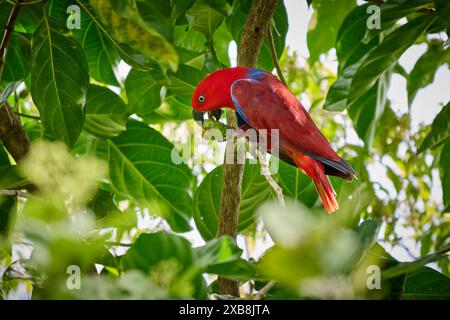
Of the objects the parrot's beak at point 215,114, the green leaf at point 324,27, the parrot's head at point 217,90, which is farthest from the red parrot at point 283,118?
the green leaf at point 324,27

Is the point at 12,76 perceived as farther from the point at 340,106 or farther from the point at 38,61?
the point at 340,106

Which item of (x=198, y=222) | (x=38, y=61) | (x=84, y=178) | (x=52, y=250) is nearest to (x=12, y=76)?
(x=38, y=61)

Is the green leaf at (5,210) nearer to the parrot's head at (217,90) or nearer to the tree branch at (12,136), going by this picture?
the tree branch at (12,136)

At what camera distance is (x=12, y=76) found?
212cm

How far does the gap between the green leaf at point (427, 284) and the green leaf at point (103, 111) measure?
1.09 m

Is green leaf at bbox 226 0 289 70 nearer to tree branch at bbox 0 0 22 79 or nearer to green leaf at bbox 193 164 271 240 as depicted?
green leaf at bbox 193 164 271 240

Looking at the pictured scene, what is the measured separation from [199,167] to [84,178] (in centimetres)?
223

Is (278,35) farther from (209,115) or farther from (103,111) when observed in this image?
(103,111)

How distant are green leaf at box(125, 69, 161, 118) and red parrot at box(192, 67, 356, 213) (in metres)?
0.39

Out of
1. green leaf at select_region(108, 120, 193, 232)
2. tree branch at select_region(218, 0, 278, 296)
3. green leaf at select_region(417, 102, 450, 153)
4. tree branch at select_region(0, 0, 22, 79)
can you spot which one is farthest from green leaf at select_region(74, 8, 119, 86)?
green leaf at select_region(417, 102, 450, 153)

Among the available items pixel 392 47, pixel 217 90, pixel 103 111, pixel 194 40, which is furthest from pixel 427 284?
pixel 194 40

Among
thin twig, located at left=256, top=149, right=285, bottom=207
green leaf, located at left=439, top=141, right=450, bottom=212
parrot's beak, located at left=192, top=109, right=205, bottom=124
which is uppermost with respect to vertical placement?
parrot's beak, located at left=192, top=109, right=205, bottom=124

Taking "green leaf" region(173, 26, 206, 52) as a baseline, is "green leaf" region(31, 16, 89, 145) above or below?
below

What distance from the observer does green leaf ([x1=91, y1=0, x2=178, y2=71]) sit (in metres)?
0.90
